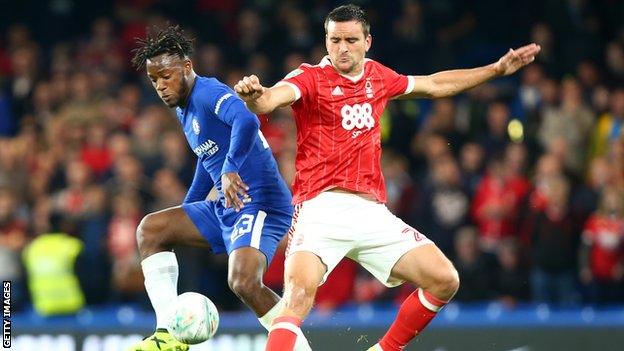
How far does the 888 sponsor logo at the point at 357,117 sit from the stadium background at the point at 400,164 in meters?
3.55

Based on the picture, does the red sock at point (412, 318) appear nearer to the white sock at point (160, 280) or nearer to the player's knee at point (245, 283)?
the player's knee at point (245, 283)

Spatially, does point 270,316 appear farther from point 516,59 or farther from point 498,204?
point 498,204

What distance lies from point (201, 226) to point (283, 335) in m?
1.40

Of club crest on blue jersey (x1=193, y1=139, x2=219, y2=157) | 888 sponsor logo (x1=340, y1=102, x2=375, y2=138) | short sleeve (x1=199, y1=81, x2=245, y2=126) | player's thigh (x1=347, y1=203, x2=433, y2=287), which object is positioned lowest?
player's thigh (x1=347, y1=203, x2=433, y2=287)

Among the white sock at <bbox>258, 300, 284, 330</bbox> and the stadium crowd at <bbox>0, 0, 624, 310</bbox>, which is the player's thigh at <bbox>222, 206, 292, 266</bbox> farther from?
the stadium crowd at <bbox>0, 0, 624, 310</bbox>

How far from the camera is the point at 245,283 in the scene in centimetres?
780

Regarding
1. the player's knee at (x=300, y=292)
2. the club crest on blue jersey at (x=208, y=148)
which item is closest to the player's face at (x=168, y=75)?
the club crest on blue jersey at (x=208, y=148)

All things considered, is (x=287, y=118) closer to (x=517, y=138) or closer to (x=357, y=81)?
(x=517, y=138)

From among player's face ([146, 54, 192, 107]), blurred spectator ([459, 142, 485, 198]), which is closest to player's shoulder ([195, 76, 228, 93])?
player's face ([146, 54, 192, 107])

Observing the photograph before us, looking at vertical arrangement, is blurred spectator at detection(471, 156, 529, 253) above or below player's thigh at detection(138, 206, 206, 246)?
below

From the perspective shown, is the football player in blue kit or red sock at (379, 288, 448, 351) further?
the football player in blue kit

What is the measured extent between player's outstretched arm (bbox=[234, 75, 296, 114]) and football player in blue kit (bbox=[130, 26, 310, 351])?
0.40m

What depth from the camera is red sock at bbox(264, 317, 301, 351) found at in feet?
23.0
